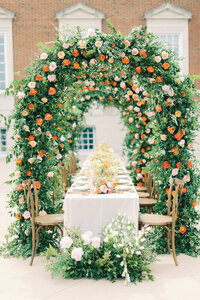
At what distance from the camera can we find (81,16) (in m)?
15.1

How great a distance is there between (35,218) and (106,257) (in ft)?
4.43

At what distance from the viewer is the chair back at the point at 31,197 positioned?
5023 mm

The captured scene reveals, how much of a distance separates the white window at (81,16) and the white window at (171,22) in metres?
1.96

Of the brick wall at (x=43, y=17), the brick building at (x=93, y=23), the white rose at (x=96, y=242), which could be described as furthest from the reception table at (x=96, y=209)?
the brick wall at (x=43, y=17)

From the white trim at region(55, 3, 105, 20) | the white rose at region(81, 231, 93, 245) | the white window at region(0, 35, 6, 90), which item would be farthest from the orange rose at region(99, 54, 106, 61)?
the white window at region(0, 35, 6, 90)

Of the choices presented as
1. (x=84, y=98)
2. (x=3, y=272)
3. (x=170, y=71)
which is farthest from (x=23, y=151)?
→ (x=84, y=98)

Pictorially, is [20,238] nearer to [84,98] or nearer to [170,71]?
[170,71]

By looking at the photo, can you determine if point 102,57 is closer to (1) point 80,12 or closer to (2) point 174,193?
(2) point 174,193

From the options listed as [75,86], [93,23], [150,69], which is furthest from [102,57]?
[93,23]

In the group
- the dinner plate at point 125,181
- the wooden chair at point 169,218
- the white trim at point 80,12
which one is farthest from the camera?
the white trim at point 80,12

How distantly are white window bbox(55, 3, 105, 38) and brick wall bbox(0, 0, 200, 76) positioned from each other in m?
0.25

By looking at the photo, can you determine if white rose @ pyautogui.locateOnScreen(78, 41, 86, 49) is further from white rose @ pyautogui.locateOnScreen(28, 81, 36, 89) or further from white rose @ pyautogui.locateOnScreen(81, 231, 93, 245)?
white rose @ pyautogui.locateOnScreen(81, 231, 93, 245)

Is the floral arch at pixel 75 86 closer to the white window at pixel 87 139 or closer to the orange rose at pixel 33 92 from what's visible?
the orange rose at pixel 33 92

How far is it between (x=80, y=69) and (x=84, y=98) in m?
4.25
